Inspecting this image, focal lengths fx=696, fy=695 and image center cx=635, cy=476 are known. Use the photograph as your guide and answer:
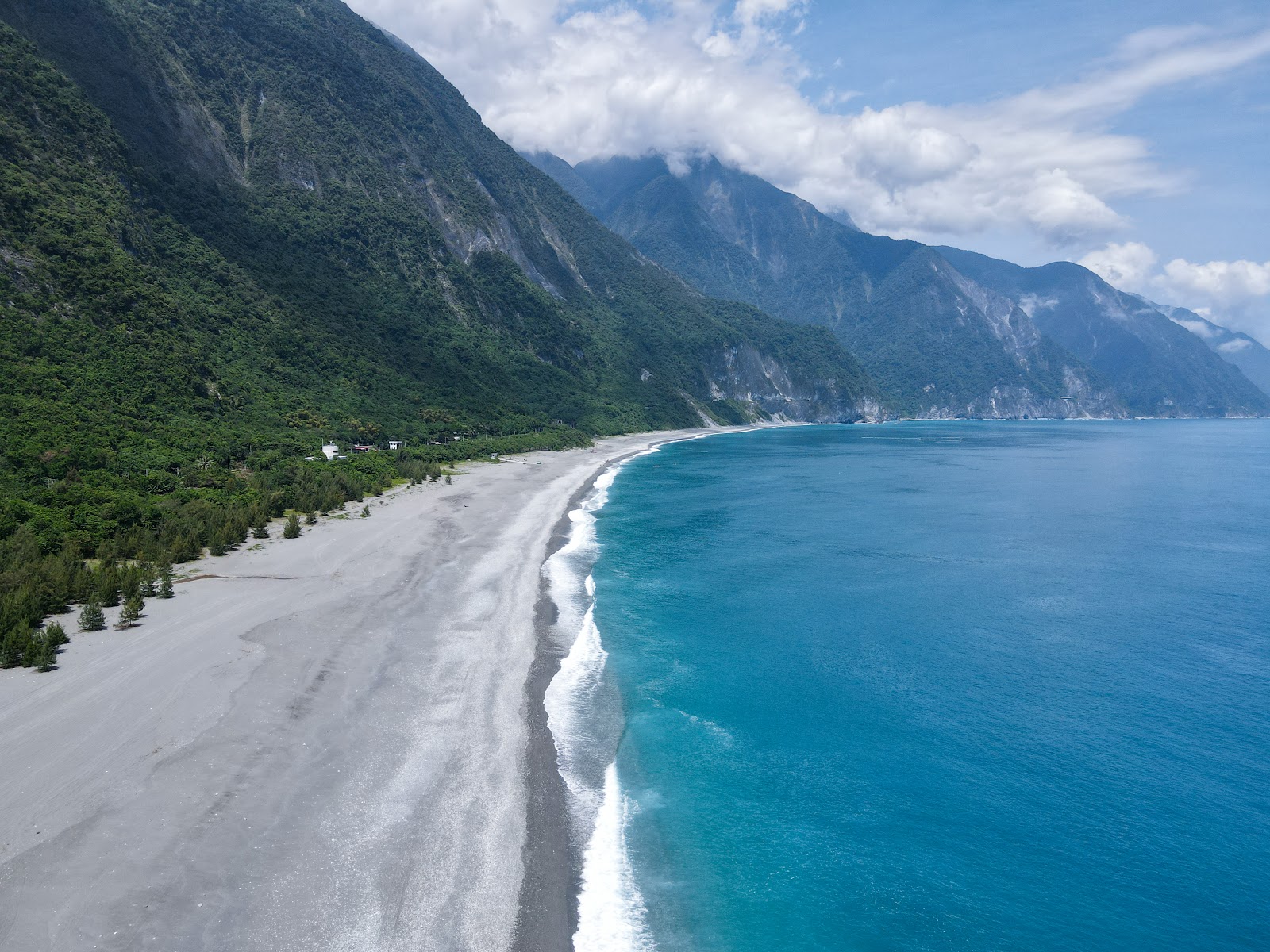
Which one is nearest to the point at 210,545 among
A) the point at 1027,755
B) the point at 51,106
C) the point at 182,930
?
the point at 182,930

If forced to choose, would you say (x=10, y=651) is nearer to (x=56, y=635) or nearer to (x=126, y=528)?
(x=56, y=635)

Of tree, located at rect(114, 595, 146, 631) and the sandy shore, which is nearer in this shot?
the sandy shore

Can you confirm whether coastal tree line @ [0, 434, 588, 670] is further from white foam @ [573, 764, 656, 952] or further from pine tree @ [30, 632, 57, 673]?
white foam @ [573, 764, 656, 952]

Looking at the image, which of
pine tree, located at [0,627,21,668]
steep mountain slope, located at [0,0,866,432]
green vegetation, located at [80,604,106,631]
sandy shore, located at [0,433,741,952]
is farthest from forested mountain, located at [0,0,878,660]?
sandy shore, located at [0,433,741,952]

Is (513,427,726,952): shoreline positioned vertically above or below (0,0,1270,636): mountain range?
below

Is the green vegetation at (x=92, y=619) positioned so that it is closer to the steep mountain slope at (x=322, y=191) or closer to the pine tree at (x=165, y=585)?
the pine tree at (x=165, y=585)

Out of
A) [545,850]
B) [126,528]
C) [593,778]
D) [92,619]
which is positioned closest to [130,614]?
[92,619]

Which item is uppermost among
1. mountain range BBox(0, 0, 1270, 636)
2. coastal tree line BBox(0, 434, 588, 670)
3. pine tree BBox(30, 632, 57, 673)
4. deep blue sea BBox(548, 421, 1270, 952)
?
mountain range BBox(0, 0, 1270, 636)

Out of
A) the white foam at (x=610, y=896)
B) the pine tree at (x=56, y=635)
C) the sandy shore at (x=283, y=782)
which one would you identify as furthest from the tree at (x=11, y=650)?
the white foam at (x=610, y=896)
